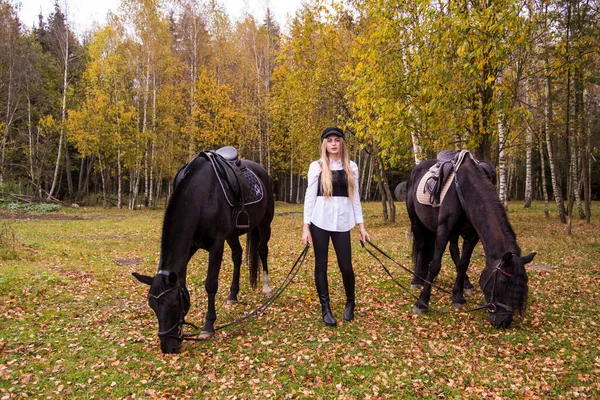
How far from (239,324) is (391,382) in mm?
2102

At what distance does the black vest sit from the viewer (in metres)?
4.53

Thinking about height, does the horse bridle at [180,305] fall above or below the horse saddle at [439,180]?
below

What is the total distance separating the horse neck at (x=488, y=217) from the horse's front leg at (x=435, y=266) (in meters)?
0.48

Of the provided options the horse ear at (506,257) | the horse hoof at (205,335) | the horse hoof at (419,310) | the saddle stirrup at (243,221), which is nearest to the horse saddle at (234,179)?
the saddle stirrup at (243,221)

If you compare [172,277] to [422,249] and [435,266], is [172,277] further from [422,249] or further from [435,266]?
[422,249]

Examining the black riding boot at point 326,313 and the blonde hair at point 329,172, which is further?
the black riding boot at point 326,313

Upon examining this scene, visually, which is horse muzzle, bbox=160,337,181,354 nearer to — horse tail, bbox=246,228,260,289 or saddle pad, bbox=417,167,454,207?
horse tail, bbox=246,228,260,289

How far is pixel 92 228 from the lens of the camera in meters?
14.0

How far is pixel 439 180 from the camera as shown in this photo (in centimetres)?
518

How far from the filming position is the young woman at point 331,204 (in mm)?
4492

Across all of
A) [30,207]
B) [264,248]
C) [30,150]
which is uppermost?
[30,150]

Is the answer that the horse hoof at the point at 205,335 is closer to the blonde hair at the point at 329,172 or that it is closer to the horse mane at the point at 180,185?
the horse mane at the point at 180,185

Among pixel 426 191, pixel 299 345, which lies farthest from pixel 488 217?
pixel 299 345

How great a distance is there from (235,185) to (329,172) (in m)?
1.19
